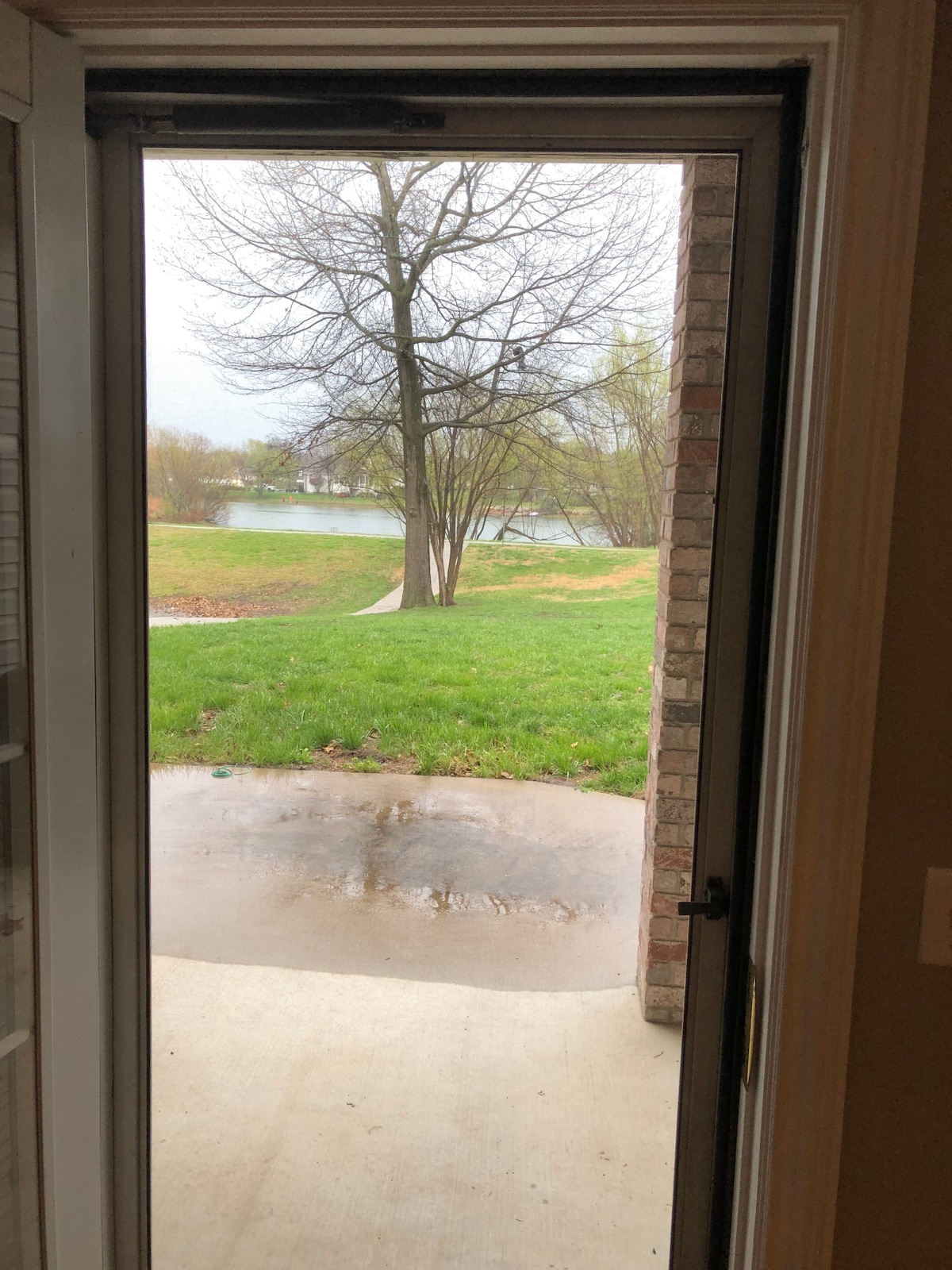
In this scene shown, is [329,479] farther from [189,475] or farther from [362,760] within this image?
[362,760]

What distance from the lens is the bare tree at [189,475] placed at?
4.43 metres

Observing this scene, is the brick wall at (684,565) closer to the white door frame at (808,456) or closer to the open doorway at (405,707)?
the open doorway at (405,707)

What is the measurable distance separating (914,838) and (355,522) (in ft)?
13.5

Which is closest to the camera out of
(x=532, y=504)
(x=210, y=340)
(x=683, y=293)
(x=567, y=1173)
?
(x=567, y=1173)

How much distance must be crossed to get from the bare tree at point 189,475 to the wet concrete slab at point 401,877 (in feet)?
5.17

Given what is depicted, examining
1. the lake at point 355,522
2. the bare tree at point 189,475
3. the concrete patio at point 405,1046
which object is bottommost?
the concrete patio at point 405,1046

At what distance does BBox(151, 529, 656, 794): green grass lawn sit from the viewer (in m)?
4.91

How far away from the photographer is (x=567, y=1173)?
1.96m

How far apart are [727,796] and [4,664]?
38.1 inches

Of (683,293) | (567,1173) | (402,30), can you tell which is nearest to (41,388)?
(402,30)

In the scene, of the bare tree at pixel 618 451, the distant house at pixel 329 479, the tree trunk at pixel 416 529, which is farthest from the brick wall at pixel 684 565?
the distant house at pixel 329 479

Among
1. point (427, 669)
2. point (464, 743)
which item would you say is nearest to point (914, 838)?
point (464, 743)

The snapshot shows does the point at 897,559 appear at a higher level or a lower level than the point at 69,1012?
higher

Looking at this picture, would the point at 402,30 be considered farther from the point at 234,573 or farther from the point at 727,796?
the point at 234,573
